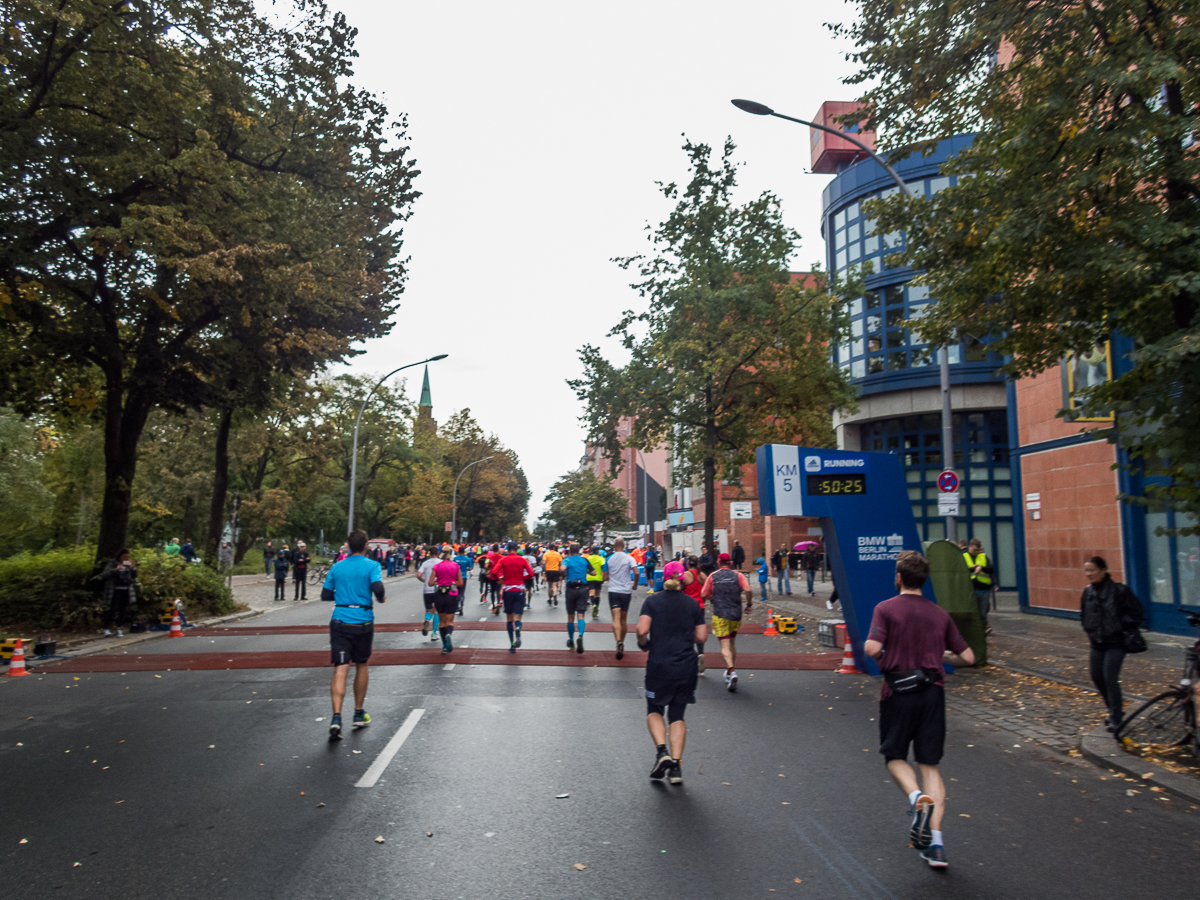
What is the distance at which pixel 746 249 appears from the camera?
92.0 ft

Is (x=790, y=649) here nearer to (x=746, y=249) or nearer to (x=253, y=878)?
(x=253, y=878)

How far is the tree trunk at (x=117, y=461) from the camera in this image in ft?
58.6

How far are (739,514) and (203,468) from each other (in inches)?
1043

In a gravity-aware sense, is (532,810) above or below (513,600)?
below

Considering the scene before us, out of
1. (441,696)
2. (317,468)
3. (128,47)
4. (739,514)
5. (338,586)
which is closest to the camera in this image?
(338,586)

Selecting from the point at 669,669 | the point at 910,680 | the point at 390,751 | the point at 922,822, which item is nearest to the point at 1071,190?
the point at 910,680

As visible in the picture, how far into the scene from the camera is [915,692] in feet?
16.6

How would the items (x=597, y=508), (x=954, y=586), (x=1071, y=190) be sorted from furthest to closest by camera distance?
(x=597, y=508) < (x=954, y=586) < (x=1071, y=190)

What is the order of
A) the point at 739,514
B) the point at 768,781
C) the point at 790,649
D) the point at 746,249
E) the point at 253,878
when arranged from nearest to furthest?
the point at 253,878 → the point at 768,781 → the point at 790,649 → the point at 746,249 → the point at 739,514

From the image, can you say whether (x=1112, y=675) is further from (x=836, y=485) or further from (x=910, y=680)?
(x=836, y=485)

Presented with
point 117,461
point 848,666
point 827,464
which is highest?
point 117,461

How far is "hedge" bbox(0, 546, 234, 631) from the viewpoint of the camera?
16703 millimetres

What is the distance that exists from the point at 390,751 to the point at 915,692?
4314 mm

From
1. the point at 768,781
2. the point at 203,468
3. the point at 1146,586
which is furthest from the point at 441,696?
the point at 203,468
